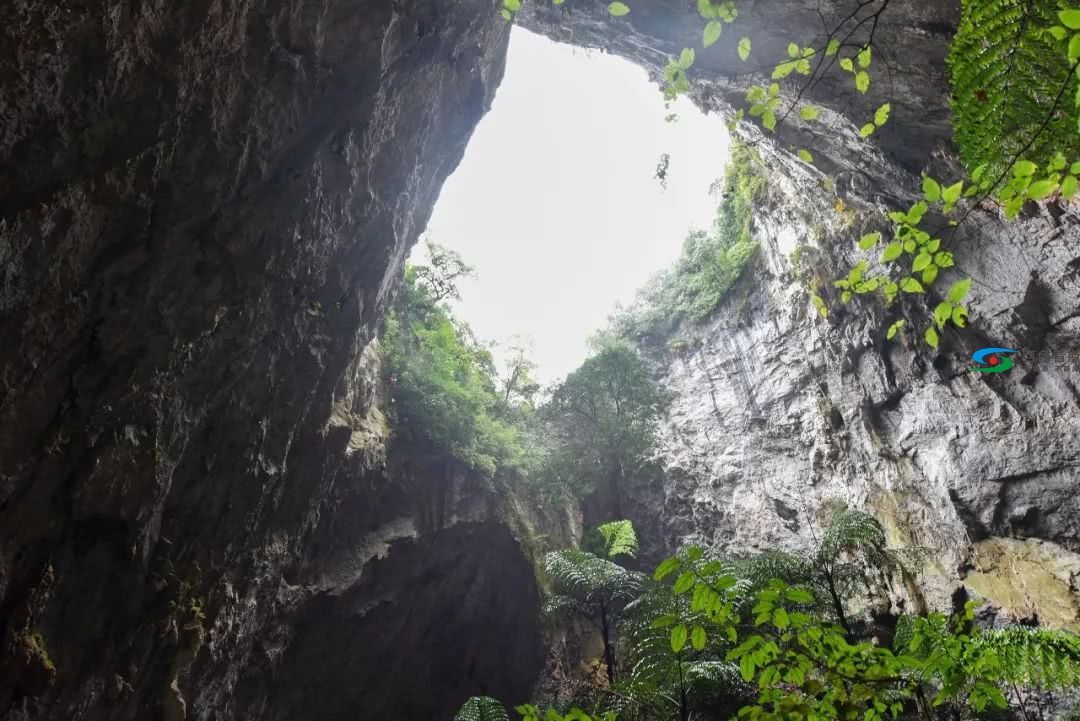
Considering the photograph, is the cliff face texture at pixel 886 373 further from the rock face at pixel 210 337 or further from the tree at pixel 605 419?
the rock face at pixel 210 337

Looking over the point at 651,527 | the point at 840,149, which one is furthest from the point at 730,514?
the point at 840,149

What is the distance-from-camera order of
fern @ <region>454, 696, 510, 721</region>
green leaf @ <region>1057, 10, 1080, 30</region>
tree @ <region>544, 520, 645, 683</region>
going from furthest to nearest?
1. tree @ <region>544, 520, 645, 683</region>
2. fern @ <region>454, 696, 510, 721</region>
3. green leaf @ <region>1057, 10, 1080, 30</region>

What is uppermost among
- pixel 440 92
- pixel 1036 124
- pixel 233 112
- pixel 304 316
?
pixel 440 92

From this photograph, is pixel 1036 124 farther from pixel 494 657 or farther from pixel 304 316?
pixel 494 657

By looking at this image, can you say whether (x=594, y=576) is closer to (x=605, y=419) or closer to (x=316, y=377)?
(x=605, y=419)

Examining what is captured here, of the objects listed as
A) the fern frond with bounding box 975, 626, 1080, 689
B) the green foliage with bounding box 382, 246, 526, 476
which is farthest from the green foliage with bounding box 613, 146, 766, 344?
the fern frond with bounding box 975, 626, 1080, 689

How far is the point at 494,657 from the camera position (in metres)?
10.6

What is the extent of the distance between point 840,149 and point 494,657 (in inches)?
423

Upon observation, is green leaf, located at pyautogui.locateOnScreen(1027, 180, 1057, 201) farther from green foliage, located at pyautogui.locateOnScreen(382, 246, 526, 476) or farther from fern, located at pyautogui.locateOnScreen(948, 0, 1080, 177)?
green foliage, located at pyautogui.locateOnScreen(382, 246, 526, 476)

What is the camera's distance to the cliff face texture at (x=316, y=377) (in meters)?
4.10

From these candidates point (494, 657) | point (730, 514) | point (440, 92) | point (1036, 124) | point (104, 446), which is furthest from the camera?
point (730, 514)

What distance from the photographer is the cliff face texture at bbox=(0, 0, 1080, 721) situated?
410 centimetres

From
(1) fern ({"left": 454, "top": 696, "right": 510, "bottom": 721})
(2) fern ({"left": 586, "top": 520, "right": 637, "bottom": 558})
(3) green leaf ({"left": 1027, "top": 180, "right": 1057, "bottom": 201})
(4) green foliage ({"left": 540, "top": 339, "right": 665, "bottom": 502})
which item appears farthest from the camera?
(4) green foliage ({"left": 540, "top": 339, "right": 665, "bottom": 502})

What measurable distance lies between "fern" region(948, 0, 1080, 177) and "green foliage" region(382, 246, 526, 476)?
8.87 metres
